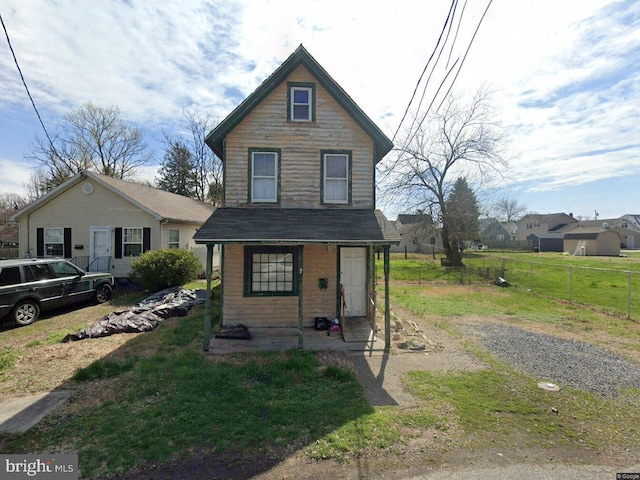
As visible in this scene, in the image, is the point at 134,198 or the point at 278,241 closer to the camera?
the point at 278,241

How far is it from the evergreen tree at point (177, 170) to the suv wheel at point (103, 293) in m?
27.0

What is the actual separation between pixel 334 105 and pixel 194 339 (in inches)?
313

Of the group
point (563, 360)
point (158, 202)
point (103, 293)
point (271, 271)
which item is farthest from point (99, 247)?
point (563, 360)

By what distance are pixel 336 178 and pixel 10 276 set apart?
33.2 feet

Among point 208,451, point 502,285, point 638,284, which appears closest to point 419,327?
point 208,451

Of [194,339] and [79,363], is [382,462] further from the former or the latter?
[79,363]

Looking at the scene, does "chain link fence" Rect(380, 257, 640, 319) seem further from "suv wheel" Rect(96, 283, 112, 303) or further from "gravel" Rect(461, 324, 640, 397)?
"suv wheel" Rect(96, 283, 112, 303)

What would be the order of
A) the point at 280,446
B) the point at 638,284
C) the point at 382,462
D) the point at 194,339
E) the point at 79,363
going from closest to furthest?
the point at 382,462 → the point at 280,446 → the point at 79,363 → the point at 194,339 → the point at 638,284

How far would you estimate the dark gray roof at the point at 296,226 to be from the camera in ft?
24.8

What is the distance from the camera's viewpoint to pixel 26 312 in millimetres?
9508

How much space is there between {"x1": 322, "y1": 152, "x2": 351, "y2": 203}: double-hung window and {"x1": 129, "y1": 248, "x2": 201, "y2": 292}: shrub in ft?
27.4

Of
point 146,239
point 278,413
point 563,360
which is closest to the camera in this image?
point 278,413

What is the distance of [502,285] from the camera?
17.8m

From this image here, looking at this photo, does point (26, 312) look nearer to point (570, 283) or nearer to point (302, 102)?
point (302, 102)
